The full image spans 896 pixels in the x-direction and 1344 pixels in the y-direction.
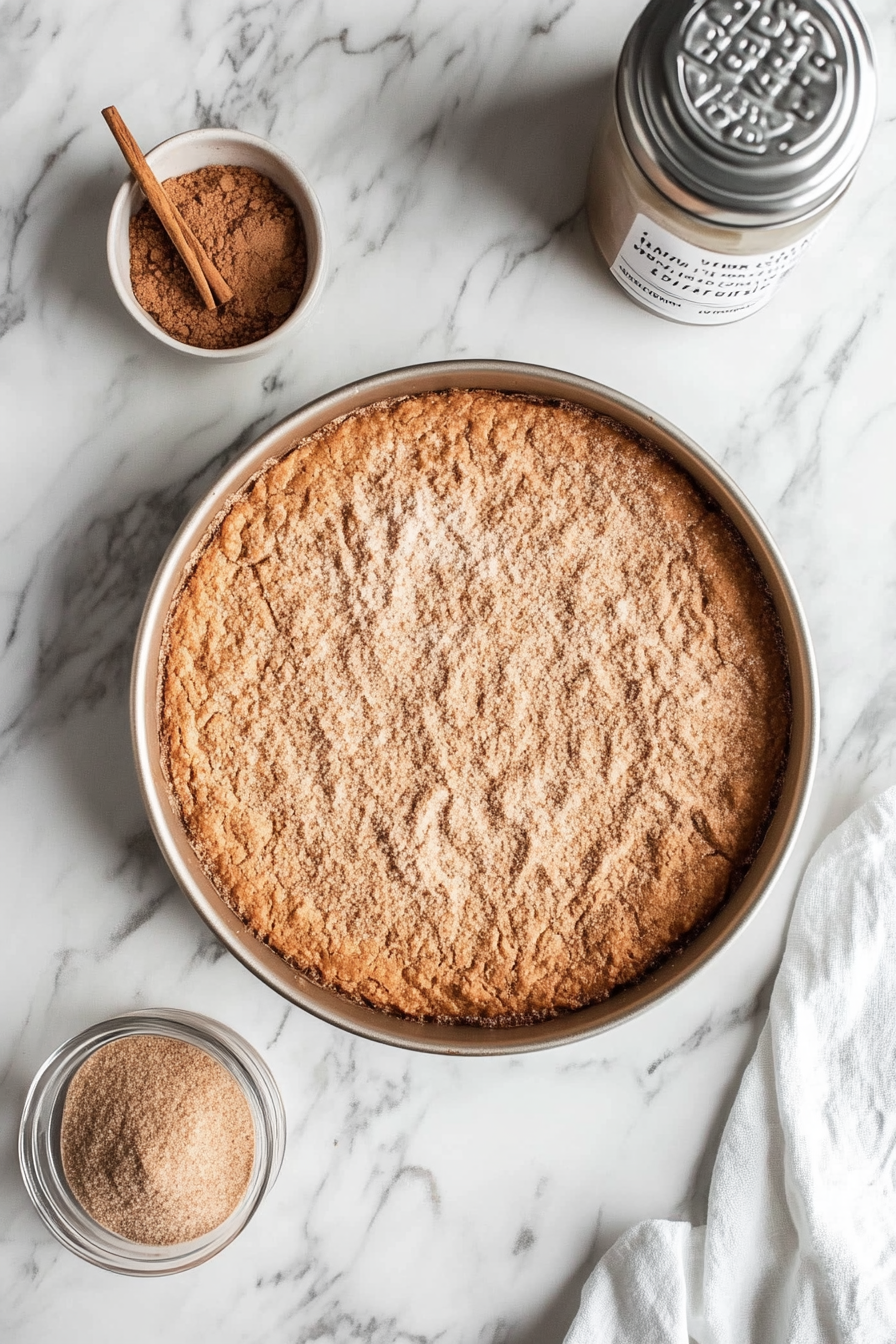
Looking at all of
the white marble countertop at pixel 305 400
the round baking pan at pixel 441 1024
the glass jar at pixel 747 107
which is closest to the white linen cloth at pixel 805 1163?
the white marble countertop at pixel 305 400

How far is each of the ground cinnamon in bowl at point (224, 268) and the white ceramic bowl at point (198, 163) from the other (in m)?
0.01

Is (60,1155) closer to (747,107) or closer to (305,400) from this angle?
(305,400)

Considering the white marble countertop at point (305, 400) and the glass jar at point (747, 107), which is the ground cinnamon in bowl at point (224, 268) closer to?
the white marble countertop at point (305, 400)

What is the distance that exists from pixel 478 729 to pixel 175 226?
720mm

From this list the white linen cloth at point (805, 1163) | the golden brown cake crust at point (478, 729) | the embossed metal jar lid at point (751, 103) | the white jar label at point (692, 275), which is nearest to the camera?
the embossed metal jar lid at point (751, 103)

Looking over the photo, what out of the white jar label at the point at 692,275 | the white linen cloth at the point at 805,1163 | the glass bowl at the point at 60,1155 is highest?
the white jar label at the point at 692,275

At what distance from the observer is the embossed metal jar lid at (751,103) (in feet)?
3.50

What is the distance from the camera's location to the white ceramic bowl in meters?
1.30

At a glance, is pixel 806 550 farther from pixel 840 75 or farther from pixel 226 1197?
pixel 226 1197

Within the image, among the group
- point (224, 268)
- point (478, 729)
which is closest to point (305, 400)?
point (224, 268)

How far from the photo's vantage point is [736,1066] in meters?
1.46

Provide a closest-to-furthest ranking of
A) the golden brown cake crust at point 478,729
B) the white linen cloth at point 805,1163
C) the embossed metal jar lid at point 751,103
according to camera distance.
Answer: the embossed metal jar lid at point 751,103 < the golden brown cake crust at point 478,729 < the white linen cloth at point 805,1163

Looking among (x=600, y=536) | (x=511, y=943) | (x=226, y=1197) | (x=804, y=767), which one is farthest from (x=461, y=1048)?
(x=600, y=536)

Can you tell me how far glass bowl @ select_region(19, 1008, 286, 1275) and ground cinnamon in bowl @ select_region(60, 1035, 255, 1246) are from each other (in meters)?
0.01
